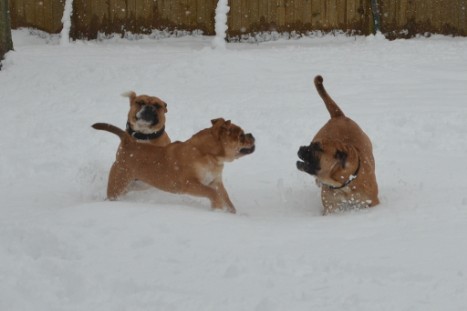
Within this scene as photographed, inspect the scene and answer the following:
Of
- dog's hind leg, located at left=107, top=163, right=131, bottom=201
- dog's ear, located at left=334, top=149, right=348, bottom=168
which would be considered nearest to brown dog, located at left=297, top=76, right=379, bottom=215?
dog's ear, located at left=334, top=149, right=348, bottom=168

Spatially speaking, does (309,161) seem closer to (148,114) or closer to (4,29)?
(148,114)

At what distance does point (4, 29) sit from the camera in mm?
12719

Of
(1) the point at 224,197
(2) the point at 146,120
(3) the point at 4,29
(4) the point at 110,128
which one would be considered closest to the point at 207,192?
(1) the point at 224,197

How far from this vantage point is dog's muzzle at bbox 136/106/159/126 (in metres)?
7.29

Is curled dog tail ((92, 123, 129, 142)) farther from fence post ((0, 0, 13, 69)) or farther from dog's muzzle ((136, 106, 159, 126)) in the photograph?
fence post ((0, 0, 13, 69))

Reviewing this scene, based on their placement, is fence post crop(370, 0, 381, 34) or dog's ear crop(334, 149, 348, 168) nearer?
dog's ear crop(334, 149, 348, 168)

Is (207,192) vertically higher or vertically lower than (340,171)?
lower

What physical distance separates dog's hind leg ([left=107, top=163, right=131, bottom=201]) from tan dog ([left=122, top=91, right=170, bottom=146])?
647mm

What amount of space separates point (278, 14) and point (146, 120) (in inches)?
329

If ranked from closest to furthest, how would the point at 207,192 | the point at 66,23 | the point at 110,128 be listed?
1. the point at 207,192
2. the point at 110,128
3. the point at 66,23

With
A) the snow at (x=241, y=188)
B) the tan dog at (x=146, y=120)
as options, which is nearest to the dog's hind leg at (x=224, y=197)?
the snow at (x=241, y=188)

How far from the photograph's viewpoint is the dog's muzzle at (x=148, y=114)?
7.29m

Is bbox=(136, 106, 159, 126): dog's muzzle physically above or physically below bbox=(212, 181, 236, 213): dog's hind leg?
above

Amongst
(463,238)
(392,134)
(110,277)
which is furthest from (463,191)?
(110,277)
